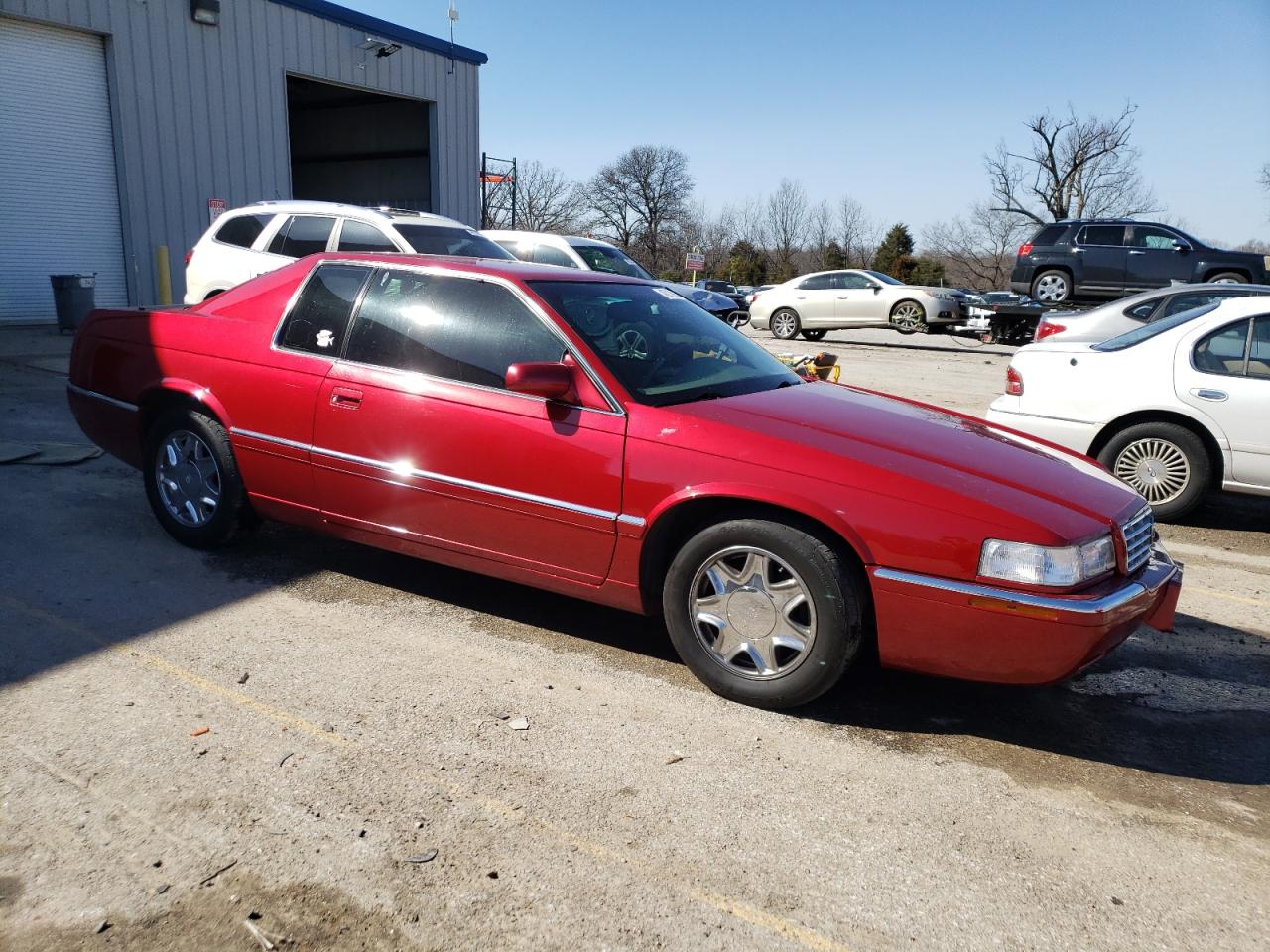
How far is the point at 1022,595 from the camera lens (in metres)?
3.03

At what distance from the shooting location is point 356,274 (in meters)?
4.41

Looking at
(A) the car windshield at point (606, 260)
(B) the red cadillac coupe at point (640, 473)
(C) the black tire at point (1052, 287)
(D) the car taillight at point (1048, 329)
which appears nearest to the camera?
(B) the red cadillac coupe at point (640, 473)

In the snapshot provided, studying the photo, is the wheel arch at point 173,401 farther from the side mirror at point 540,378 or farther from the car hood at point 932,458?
the car hood at point 932,458

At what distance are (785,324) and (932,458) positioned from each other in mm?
17954

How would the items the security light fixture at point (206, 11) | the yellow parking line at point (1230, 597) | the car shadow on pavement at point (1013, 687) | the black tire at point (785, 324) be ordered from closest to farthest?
the car shadow on pavement at point (1013, 687) → the yellow parking line at point (1230, 597) → the security light fixture at point (206, 11) → the black tire at point (785, 324)

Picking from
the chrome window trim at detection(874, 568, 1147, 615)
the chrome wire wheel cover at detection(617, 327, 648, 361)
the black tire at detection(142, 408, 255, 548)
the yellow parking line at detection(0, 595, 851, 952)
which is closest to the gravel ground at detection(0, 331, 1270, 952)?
the yellow parking line at detection(0, 595, 851, 952)

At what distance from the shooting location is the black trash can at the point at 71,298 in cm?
1447

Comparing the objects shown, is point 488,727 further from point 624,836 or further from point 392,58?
point 392,58

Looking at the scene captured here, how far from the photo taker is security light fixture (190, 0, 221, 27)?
16.4 m

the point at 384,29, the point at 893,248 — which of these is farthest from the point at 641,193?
the point at 384,29

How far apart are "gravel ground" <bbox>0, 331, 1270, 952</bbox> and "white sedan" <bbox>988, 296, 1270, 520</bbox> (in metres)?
1.95

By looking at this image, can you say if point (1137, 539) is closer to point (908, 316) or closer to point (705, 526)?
point (705, 526)

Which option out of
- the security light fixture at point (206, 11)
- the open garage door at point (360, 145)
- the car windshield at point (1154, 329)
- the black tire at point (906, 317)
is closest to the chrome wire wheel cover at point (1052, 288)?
the black tire at point (906, 317)

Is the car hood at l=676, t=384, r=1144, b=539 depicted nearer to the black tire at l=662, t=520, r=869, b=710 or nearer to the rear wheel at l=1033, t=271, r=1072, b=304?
the black tire at l=662, t=520, r=869, b=710
